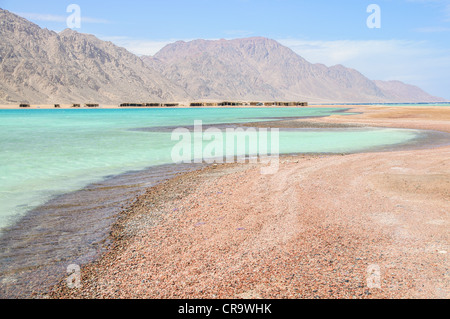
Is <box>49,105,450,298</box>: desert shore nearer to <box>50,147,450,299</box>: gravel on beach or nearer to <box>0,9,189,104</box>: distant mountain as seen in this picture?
<box>50,147,450,299</box>: gravel on beach

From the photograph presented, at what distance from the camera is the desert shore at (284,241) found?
4676 mm

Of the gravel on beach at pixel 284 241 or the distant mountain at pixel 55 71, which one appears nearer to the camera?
the gravel on beach at pixel 284 241

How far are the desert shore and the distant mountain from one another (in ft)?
458

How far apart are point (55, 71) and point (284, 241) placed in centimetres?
16862

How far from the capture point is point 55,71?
15462 cm

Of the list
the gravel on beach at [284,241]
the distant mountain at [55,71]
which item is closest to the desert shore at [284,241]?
the gravel on beach at [284,241]

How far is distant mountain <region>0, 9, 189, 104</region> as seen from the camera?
140m

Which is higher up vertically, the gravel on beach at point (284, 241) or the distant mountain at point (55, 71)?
the distant mountain at point (55, 71)

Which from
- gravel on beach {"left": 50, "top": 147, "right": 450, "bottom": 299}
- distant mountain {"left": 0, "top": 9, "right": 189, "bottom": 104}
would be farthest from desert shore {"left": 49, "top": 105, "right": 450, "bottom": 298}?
distant mountain {"left": 0, "top": 9, "right": 189, "bottom": 104}

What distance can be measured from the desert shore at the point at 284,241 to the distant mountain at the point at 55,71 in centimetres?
13962

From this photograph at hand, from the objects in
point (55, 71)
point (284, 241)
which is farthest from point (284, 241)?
point (55, 71)

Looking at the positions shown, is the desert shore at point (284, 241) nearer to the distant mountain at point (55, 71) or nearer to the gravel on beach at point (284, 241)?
the gravel on beach at point (284, 241)

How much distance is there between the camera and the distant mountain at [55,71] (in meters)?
Answer: 140
